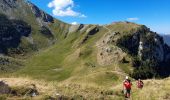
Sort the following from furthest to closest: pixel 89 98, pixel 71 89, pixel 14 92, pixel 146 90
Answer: pixel 146 90 < pixel 71 89 < pixel 89 98 < pixel 14 92

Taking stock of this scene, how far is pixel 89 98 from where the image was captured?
94.8ft

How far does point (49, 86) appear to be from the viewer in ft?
101

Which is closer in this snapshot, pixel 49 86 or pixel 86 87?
pixel 49 86

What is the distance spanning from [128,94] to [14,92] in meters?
11.6

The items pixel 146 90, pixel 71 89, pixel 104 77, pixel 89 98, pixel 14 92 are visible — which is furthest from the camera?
pixel 104 77

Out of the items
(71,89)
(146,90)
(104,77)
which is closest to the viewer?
(71,89)

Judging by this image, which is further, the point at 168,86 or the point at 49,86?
the point at 168,86

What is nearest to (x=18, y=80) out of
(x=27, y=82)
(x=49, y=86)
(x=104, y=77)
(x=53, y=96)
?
(x=27, y=82)

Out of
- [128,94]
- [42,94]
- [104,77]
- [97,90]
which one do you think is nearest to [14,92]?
[42,94]

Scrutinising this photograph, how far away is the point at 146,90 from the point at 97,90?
5.07 m

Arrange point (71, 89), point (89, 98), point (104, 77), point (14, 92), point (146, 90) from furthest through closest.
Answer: point (104, 77) → point (146, 90) → point (71, 89) → point (89, 98) → point (14, 92)

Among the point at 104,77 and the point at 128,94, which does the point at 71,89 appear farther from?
the point at 104,77

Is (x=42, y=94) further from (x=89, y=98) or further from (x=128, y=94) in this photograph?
(x=128, y=94)

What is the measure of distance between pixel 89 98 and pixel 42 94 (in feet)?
14.2
